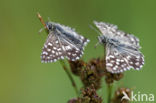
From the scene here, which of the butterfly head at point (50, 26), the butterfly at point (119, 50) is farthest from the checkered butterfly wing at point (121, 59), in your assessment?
the butterfly head at point (50, 26)

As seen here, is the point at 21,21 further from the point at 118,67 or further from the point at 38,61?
the point at 118,67

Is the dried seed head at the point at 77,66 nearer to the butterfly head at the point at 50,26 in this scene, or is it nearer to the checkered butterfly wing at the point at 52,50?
the checkered butterfly wing at the point at 52,50

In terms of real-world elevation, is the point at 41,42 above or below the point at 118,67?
above

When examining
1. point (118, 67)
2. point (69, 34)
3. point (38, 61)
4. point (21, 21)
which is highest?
point (21, 21)

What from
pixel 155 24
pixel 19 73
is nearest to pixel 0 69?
pixel 19 73

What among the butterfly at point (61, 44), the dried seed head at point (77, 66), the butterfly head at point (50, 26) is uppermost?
the butterfly head at point (50, 26)

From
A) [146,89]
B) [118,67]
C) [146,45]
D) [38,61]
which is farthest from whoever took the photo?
[38,61]

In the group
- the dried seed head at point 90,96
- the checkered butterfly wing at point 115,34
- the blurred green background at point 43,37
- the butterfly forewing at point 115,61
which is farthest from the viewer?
the blurred green background at point 43,37

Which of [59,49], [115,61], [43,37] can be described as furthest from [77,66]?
[43,37]

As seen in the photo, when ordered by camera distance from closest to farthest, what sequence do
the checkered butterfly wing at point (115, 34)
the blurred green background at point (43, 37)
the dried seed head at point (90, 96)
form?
the dried seed head at point (90, 96), the checkered butterfly wing at point (115, 34), the blurred green background at point (43, 37)
